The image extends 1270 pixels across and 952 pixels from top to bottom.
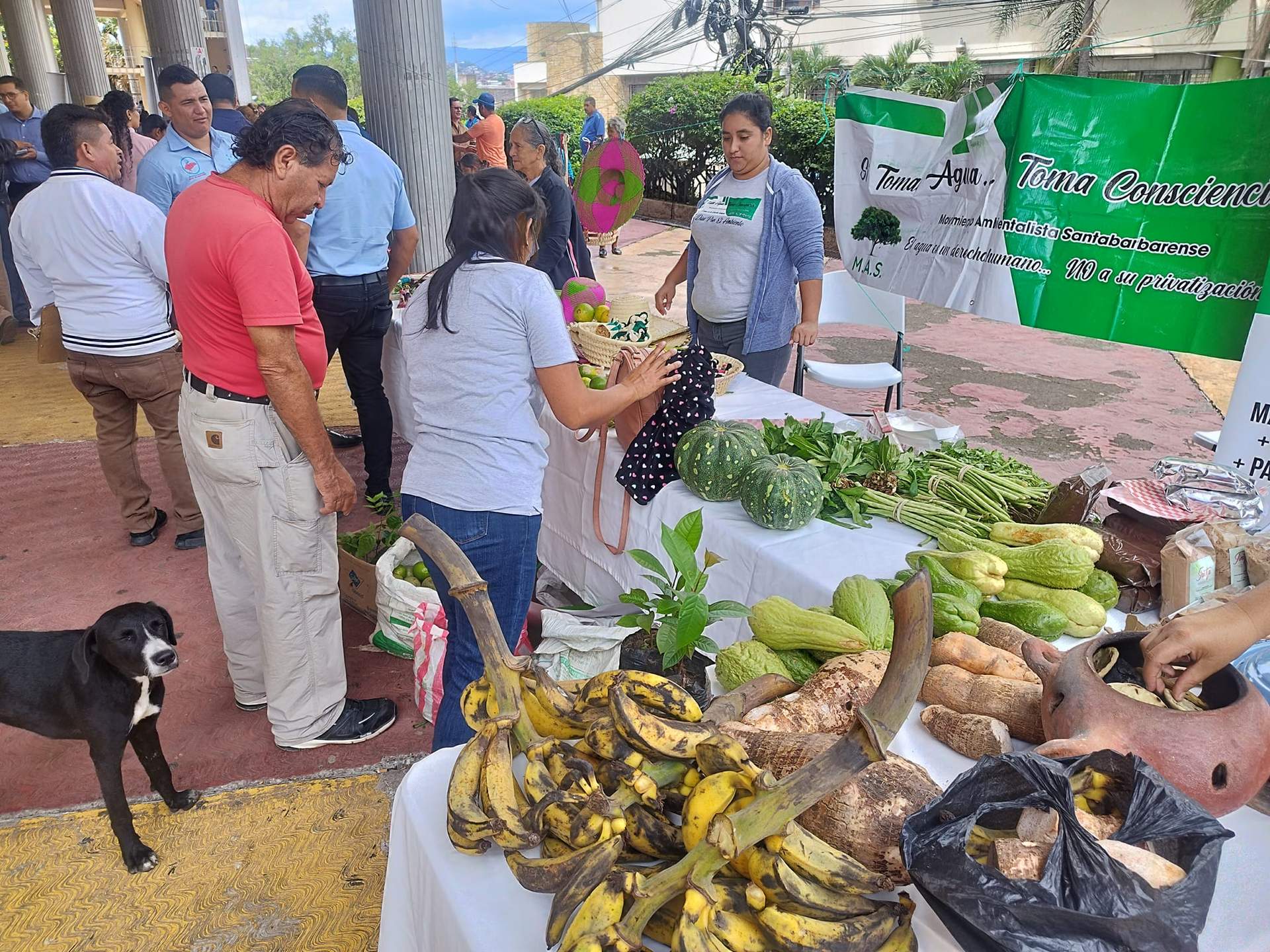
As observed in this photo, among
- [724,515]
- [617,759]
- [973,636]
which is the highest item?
[617,759]

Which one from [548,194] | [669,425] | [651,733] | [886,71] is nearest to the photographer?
[651,733]

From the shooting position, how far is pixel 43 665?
2.58 m

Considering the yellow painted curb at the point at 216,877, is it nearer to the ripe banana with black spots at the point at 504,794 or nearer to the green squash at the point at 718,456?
the ripe banana with black spots at the point at 504,794

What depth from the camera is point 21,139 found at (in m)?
7.66

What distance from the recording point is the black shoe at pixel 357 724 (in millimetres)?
3168

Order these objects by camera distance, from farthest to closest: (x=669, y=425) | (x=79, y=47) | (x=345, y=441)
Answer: (x=79, y=47)
(x=345, y=441)
(x=669, y=425)

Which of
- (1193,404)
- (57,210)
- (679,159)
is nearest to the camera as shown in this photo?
(57,210)

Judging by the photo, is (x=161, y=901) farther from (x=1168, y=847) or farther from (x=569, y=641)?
(x=1168, y=847)

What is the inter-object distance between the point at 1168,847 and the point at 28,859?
3230mm


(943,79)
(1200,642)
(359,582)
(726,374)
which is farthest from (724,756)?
(943,79)

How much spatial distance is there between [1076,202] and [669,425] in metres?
2.14

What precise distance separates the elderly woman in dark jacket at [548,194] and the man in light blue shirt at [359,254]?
104cm

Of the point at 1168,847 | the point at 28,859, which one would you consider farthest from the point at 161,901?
the point at 1168,847

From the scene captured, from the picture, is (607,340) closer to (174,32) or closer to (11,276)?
(11,276)
